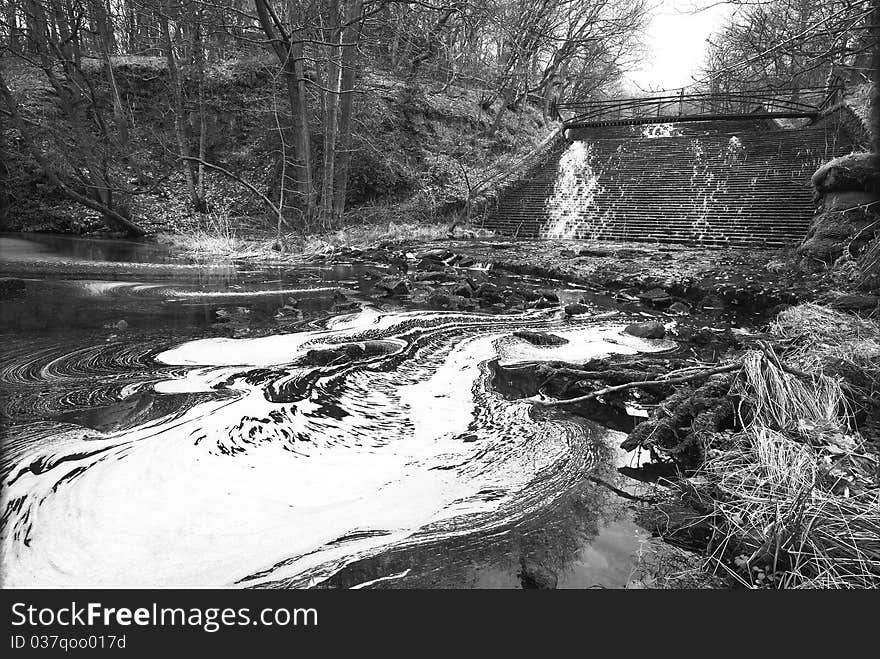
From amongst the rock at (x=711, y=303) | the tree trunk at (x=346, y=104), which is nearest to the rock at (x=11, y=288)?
the tree trunk at (x=346, y=104)

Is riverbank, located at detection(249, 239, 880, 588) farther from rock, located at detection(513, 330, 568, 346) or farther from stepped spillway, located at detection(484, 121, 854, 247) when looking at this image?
stepped spillway, located at detection(484, 121, 854, 247)

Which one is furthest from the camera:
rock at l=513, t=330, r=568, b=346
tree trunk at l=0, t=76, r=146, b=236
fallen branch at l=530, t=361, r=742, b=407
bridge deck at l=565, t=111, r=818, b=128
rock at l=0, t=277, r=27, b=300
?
bridge deck at l=565, t=111, r=818, b=128

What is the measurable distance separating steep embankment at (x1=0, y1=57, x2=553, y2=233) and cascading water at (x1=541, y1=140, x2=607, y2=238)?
99.4 inches

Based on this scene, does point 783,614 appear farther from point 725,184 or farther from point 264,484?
point 725,184

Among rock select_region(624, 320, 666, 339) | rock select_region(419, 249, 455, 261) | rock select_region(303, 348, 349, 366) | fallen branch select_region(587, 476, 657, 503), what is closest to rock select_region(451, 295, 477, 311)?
rock select_region(624, 320, 666, 339)

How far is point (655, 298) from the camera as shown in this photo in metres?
6.86

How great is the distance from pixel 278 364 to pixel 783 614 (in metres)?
3.43

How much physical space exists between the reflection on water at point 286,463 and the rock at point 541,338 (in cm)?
14

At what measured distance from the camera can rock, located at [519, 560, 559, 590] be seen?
1.69 m

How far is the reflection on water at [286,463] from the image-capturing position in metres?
1.77

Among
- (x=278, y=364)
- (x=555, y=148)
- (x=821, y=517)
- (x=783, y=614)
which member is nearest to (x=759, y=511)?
(x=821, y=517)

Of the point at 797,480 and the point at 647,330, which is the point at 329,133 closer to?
the point at 647,330

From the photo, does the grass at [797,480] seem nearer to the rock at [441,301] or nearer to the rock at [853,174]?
the rock at [441,301]

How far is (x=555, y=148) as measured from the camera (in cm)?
2047
